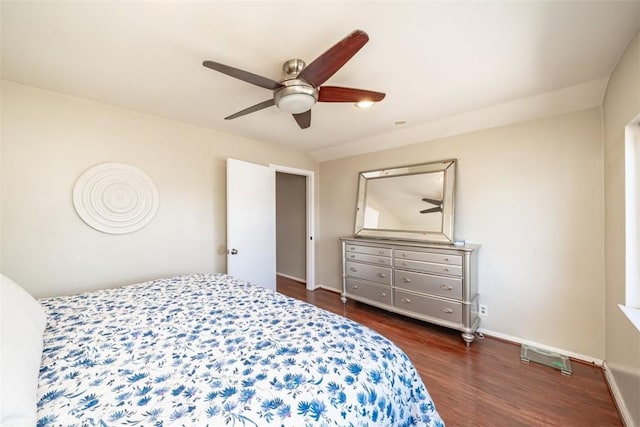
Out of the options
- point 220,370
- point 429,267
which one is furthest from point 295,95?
point 429,267

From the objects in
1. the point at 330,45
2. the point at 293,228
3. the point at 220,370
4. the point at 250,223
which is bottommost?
the point at 220,370

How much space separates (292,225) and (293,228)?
66 mm

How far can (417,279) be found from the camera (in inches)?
107

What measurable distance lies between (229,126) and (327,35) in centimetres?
180

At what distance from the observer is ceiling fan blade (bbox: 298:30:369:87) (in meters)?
1.06

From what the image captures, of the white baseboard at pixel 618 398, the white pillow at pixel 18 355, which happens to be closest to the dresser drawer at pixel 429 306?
the white baseboard at pixel 618 398

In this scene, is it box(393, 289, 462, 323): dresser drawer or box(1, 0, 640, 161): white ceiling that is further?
box(393, 289, 462, 323): dresser drawer

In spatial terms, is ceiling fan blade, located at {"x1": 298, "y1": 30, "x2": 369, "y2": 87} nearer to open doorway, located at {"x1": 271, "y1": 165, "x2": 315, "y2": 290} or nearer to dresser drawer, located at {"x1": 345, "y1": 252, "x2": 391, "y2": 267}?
dresser drawer, located at {"x1": 345, "y1": 252, "x2": 391, "y2": 267}

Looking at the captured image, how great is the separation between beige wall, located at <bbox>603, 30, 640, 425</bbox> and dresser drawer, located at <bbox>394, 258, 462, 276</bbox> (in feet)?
3.33

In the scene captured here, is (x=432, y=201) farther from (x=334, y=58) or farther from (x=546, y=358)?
(x=334, y=58)

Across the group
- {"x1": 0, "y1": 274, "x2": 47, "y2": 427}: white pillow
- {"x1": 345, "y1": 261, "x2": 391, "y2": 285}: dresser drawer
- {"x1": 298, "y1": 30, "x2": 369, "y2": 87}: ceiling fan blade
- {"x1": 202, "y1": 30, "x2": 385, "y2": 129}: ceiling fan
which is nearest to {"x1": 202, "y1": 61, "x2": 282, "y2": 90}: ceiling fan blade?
{"x1": 202, "y1": 30, "x2": 385, "y2": 129}: ceiling fan

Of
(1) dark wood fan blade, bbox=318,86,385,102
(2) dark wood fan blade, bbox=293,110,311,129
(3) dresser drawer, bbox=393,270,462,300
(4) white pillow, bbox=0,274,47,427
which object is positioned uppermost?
(1) dark wood fan blade, bbox=318,86,385,102

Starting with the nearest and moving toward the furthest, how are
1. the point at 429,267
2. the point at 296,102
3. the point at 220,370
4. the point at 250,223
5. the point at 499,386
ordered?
the point at 220,370 < the point at 296,102 < the point at 499,386 < the point at 429,267 < the point at 250,223

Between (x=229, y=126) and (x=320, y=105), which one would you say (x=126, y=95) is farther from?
(x=320, y=105)
